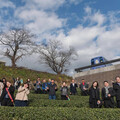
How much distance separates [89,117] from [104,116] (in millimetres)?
593

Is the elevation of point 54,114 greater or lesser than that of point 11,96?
lesser

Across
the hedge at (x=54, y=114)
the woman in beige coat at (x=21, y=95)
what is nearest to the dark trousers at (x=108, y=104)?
the hedge at (x=54, y=114)

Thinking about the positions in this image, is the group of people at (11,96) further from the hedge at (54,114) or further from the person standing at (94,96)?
the person standing at (94,96)

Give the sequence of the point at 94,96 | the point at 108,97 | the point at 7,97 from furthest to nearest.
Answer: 1. the point at 7,97
2. the point at 94,96
3. the point at 108,97

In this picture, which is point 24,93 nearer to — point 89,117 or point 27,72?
point 89,117

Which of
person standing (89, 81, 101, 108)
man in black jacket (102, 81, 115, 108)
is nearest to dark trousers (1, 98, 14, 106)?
person standing (89, 81, 101, 108)

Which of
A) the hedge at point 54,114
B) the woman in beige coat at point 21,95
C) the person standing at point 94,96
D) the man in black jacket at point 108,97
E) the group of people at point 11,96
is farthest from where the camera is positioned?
the woman in beige coat at point 21,95

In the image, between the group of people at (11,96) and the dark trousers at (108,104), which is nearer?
the dark trousers at (108,104)

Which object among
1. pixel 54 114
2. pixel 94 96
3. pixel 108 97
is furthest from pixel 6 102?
pixel 108 97

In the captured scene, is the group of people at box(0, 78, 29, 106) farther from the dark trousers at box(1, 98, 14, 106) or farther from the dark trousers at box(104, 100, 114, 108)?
the dark trousers at box(104, 100, 114, 108)

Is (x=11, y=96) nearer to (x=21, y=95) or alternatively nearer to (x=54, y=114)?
(x=21, y=95)

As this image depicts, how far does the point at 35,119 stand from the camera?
4.96 meters

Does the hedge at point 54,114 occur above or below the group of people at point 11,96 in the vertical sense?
below

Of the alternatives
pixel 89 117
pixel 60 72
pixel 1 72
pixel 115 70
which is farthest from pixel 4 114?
pixel 60 72
